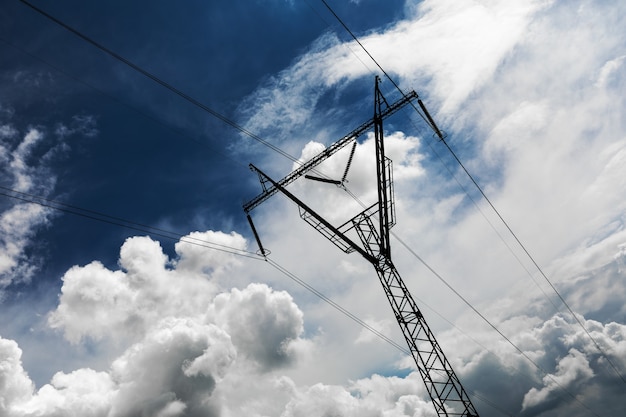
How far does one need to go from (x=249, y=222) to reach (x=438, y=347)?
16.1 m

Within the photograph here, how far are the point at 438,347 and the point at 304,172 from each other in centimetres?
1508

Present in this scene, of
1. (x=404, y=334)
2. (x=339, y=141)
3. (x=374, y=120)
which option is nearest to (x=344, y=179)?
(x=339, y=141)

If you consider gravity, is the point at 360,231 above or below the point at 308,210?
below

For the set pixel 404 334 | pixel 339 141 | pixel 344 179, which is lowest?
pixel 404 334

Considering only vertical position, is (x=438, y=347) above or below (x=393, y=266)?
below

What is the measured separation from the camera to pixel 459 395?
22438 mm

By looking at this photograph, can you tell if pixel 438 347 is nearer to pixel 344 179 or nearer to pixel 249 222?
pixel 344 179

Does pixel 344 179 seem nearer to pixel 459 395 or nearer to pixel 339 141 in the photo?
pixel 339 141

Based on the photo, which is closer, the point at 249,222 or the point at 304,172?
the point at 304,172

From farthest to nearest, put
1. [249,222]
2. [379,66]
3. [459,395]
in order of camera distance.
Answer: [249,222] < [379,66] < [459,395]

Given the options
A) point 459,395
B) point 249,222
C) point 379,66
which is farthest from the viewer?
point 249,222

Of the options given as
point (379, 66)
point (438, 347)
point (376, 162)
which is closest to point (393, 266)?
point (438, 347)

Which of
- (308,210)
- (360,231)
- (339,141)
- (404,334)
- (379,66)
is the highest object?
(379,66)

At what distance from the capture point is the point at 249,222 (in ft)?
88.2
